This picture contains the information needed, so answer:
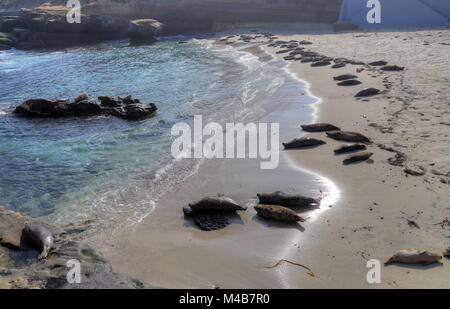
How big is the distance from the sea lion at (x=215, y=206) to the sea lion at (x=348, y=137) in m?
3.73

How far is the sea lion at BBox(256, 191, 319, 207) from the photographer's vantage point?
6133mm

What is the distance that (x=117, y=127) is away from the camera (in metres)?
11.6

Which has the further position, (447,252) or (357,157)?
(357,157)

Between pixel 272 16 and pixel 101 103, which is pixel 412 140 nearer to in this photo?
pixel 101 103

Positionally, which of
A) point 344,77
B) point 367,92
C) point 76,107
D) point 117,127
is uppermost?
point 344,77

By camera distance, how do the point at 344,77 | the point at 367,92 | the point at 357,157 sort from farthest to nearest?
the point at 344,77, the point at 367,92, the point at 357,157

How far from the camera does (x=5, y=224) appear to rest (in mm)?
5496

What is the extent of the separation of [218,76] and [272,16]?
1009 inches

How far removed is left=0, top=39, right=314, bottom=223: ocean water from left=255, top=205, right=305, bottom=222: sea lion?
2.01m

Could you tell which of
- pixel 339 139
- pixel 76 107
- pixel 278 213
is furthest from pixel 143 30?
pixel 278 213

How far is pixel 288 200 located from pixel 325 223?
31.3 inches

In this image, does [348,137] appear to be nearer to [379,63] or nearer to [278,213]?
[278,213]
